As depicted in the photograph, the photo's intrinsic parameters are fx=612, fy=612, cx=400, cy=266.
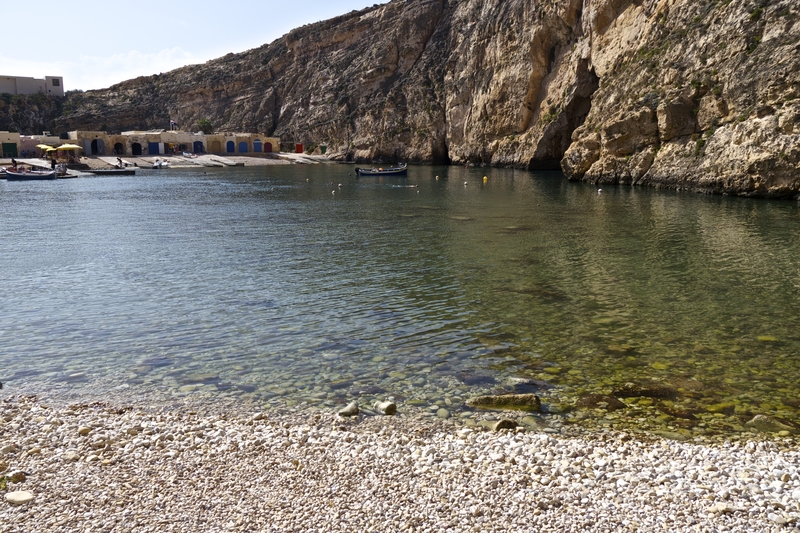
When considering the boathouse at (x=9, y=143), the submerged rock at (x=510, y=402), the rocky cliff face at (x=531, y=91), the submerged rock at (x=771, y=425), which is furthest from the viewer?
the boathouse at (x=9, y=143)

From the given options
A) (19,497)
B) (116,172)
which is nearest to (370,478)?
(19,497)

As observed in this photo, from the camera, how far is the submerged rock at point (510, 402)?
10711mm

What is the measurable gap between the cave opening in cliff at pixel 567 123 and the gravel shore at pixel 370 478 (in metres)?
62.6

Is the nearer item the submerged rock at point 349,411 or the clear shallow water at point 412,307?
the submerged rock at point 349,411

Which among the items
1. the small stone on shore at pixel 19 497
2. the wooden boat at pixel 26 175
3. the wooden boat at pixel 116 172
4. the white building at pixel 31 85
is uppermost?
the white building at pixel 31 85

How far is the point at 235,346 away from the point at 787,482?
35.7ft

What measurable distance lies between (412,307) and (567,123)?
59.5m

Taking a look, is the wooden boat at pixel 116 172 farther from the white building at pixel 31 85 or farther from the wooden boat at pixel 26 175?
the white building at pixel 31 85

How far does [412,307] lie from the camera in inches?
679

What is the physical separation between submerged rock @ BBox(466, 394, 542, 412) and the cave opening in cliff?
6067 cm

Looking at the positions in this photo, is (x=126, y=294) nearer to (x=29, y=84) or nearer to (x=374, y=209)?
(x=374, y=209)

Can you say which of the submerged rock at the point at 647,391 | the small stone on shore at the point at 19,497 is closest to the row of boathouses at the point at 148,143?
the small stone on shore at the point at 19,497

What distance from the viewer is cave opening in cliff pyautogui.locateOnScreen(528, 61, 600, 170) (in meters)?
67.6

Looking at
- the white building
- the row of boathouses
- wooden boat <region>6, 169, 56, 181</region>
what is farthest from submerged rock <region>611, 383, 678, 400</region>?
the white building
